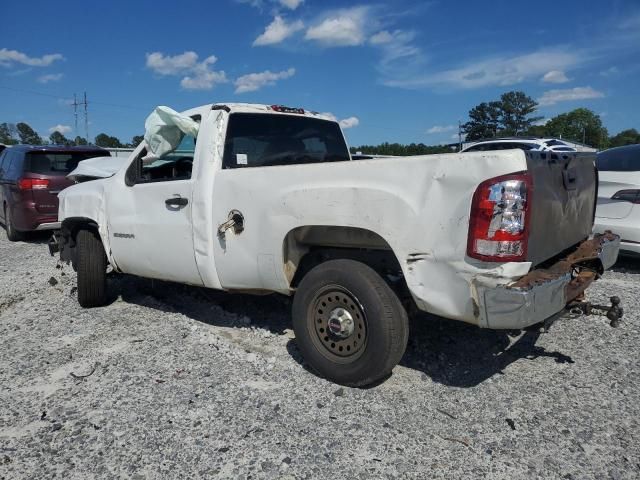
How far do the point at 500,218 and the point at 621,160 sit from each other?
4486 mm

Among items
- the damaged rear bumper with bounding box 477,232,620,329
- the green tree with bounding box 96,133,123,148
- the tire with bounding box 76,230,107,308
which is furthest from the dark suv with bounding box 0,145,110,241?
the green tree with bounding box 96,133,123,148

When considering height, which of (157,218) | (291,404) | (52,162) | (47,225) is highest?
(52,162)

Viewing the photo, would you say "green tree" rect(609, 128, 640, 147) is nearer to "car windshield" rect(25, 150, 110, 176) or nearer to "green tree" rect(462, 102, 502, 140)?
"green tree" rect(462, 102, 502, 140)

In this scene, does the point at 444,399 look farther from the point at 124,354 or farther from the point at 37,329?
the point at 37,329

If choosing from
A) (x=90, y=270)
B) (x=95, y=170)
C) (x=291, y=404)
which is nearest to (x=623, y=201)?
(x=291, y=404)

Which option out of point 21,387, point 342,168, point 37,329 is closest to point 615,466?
point 342,168

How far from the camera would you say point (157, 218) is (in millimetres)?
4184

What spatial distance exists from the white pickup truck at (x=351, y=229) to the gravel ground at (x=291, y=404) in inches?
17.0

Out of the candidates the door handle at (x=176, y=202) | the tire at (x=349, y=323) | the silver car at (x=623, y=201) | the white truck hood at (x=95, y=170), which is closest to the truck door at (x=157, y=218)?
the door handle at (x=176, y=202)

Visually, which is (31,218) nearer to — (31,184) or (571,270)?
(31,184)

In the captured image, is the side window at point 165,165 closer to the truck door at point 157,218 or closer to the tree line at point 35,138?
the truck door at point 157,218

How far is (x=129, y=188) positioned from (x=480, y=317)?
3310 mm

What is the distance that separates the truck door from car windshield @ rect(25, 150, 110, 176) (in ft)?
16.4

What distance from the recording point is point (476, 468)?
2.46 meters
